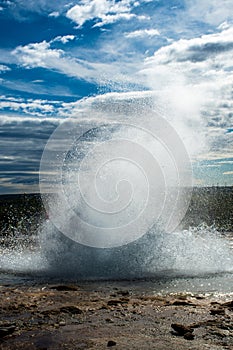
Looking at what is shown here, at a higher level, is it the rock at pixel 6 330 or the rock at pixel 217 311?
the rock at pixel 217 311

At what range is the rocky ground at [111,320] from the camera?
21.6 ft

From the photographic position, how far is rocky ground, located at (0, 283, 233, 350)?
21.6ft

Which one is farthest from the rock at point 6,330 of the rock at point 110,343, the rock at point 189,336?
the rock at point 189,336

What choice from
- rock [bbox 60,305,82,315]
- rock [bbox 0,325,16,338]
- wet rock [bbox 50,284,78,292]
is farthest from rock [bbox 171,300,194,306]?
rock [bbox 0,325,16,338]

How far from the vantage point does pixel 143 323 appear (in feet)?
25.2

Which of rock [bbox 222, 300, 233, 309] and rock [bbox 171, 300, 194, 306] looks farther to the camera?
rock [bbox 171, 300, 194, 306]

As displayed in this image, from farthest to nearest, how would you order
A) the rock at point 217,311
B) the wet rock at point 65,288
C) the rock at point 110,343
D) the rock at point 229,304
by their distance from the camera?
1. the wet rock at point 65,288
2. the rock at point 229,304
3. the rock at point 217,311
4. the rock at point 110,343

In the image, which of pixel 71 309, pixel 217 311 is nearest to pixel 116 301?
pixel 71 309

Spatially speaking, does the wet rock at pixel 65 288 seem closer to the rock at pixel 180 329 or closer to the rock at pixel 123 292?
the rock at pixel 123 292

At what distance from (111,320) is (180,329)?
134 cm

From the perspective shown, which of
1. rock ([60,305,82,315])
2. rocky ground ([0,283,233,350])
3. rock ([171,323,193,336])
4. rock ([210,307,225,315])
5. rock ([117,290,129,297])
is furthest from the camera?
rock ([117,290,129,297])

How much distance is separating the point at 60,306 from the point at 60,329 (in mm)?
1729

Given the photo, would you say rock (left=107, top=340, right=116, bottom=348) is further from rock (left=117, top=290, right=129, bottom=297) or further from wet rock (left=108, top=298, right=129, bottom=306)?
rock (left=117, top=290, right=129, bottom=297)

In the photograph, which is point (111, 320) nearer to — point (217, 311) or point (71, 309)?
point (71, 309)
